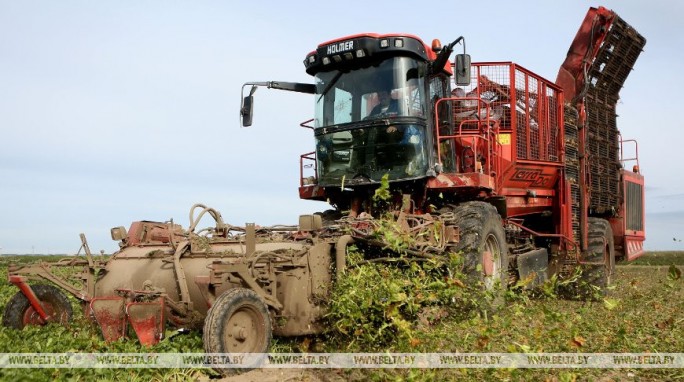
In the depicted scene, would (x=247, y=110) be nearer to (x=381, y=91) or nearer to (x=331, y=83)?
(x=331, y=83)

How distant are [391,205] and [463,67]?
1878 millimetres

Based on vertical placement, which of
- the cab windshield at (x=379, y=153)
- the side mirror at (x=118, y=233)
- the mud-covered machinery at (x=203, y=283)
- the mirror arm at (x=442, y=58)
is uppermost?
the mirror arm at (x=442, y=58)

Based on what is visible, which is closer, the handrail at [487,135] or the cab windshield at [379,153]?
the cab windshield at [379,153]

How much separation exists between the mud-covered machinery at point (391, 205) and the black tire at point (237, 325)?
11 millimetres

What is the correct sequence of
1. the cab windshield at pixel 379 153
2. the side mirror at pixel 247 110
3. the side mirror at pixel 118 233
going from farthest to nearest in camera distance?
the side mirror at pixel 247 110
the cab windshield at pixel 379 153
the side mirror at pixel 118 233

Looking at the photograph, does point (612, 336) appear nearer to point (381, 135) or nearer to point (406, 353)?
point (406, 353)

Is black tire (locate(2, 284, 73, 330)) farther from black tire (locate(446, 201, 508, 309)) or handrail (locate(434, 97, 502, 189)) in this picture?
handrail (locate(434, 97, 502, 189))

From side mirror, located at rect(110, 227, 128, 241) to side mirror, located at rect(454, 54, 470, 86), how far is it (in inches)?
156

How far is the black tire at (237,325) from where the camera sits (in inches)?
182

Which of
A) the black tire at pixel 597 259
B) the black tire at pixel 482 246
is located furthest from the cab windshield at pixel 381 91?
the black tire at pixel 597 259

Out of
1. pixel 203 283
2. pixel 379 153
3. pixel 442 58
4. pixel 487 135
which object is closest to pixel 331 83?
pixel 379 153

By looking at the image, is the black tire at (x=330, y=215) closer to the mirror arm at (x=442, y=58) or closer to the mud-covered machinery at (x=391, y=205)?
the mud-covered machinery at (x=391, y=205)

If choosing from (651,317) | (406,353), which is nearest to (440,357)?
(406,353)

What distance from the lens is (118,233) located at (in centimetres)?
683
